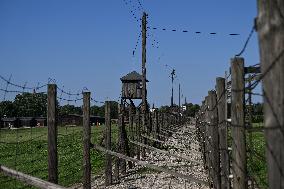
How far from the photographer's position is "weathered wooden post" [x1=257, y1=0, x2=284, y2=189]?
2482mm

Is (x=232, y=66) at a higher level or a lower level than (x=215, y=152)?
higher

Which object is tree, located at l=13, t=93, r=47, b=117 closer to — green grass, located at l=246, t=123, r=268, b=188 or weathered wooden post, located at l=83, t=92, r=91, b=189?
weathered wooden post, located at l=83, t=92, r=91, b=189

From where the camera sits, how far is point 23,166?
18453 millimetres

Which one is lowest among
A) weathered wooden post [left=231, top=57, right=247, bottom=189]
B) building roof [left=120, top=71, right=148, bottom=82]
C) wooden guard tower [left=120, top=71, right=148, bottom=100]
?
weathered wooden post [left=231, top=57, right=247, bottom=189]

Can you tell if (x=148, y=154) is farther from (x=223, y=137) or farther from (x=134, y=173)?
(x=223, y=137)

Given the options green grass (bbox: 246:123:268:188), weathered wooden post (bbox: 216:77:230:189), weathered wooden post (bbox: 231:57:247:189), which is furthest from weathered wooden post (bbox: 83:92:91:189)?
weathered wooden post (bbox: 231:57:247:189)

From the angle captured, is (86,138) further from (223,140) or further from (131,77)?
(131,77)

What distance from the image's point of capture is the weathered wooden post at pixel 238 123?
4930 mm

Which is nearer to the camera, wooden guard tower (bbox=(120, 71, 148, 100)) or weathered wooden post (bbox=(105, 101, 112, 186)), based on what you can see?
weathered wooden post (bbox=(105, 101, 112, 186))

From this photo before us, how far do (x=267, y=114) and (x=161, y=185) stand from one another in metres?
10.3

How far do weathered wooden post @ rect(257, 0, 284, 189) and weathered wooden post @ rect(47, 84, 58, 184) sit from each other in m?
5.10

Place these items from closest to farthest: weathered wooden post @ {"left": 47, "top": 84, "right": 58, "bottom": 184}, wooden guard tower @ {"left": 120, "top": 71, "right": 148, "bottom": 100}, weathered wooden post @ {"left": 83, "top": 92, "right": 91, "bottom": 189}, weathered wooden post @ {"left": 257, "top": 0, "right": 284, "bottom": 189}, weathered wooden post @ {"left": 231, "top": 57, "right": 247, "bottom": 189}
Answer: weathered wooden post @ {"left": 257, "top": 0, "right": 284, "bottom": 189}
weathered wooden post @ {"left": 231, "top": 57, "right": 247, "bottom": 189}
weathered wooden post @ {"left": 47, "top": 84, "right": 58, "bottom": 184}
weathered wooden post @ {"left": 83, "top": 92, "right": 91, "bottom": 189}
wooden guard tower @ {"left": 120, "top": 71, "right": 148, "bottom": 100}

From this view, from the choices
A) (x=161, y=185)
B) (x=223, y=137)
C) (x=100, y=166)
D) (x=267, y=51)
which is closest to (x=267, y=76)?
(x=267, y=51)

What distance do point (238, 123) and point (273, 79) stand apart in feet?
8.41
